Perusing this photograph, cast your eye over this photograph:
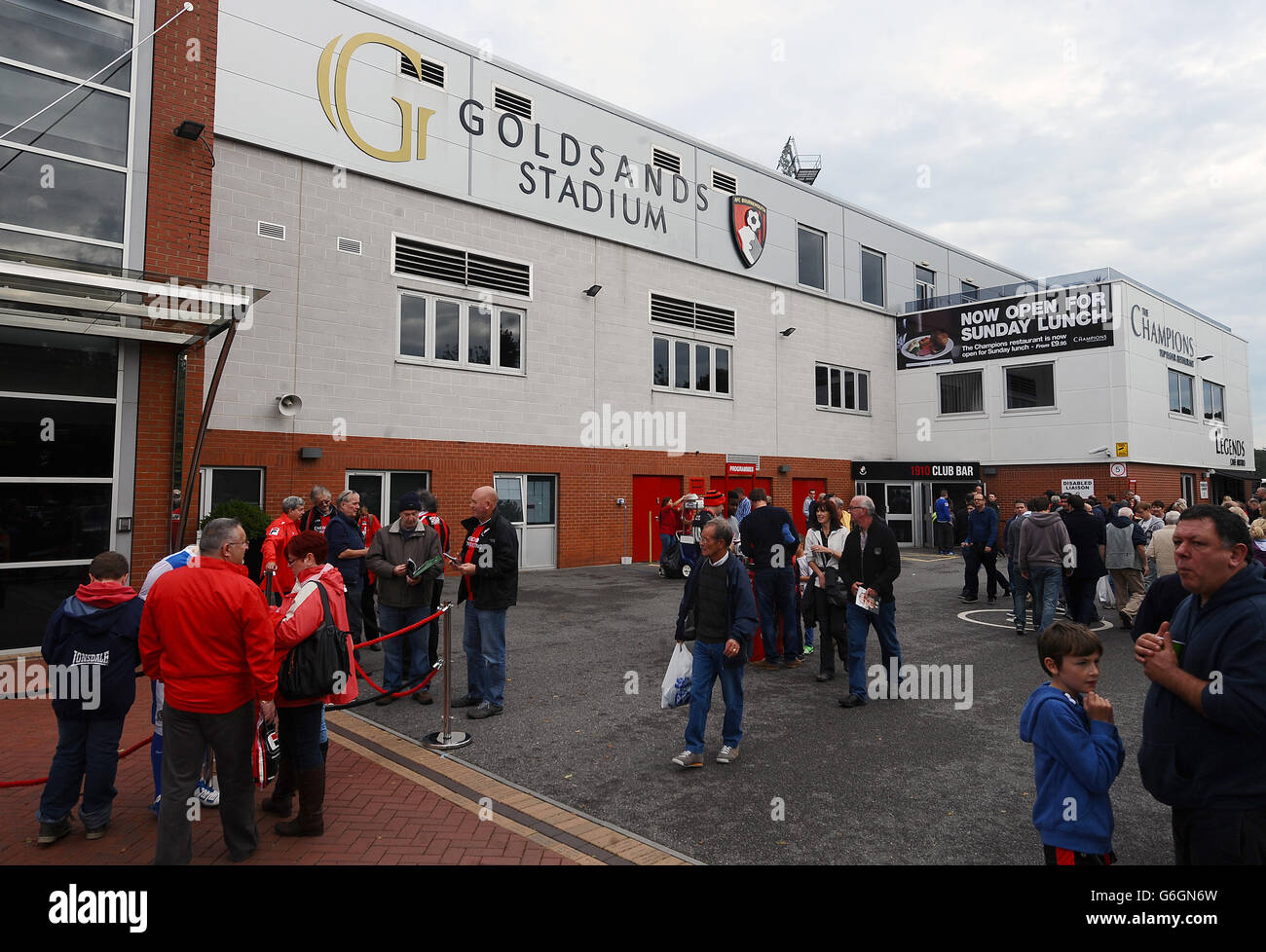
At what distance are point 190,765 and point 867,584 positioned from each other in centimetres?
569

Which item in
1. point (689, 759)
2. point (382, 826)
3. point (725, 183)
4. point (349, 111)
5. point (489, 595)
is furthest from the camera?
point (725, 183)

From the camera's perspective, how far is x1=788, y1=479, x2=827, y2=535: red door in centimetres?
2344

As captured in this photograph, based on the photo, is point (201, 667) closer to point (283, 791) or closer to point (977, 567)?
point (283, 791)

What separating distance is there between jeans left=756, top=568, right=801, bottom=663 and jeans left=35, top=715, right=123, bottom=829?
608cm

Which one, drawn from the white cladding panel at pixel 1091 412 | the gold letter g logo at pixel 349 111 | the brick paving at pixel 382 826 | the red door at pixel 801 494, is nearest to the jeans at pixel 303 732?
the brick paving at pixel 382 826

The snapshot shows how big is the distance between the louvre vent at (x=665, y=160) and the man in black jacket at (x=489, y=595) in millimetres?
16027

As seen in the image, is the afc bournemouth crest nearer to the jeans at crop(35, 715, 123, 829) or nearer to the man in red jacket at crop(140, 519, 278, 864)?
the man in red jacket at crop(140, 519, 278, 864)

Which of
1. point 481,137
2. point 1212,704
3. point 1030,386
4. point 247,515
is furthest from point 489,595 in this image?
point 1030,386

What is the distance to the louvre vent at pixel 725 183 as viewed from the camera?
21.6 metres

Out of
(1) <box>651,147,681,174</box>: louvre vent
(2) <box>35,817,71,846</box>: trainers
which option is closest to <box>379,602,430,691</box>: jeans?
(2) <box>35,817,71,846</box>: trainers

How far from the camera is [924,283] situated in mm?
28719

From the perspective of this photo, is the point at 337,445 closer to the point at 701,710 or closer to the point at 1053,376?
the point at 701,710

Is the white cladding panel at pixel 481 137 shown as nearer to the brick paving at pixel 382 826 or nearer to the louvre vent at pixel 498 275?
the louvre vent at pixel 498 275

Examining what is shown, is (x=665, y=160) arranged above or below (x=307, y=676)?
above
